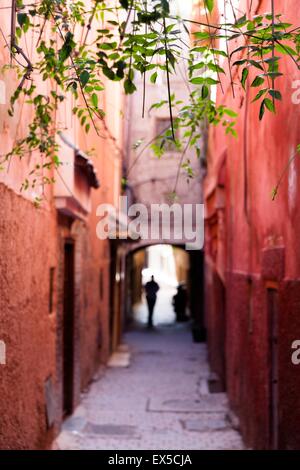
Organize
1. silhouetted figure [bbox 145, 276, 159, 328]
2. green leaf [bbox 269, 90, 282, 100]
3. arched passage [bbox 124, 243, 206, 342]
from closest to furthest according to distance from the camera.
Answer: green leaf [bbox 269, 90, 282, 100] < silhouetted figure [bbox 145, 276, 159, 328] < arched passage [bbox 124, 243, 206, 342]

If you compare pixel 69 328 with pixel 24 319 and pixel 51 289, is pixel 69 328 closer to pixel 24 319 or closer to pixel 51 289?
pixel 51 289

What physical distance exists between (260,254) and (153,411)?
407 centimetres

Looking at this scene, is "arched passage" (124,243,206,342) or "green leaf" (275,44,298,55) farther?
"arched passage" (124,243,206,342)

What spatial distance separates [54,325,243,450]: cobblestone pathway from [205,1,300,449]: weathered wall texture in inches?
19.2

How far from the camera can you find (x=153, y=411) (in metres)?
10.1

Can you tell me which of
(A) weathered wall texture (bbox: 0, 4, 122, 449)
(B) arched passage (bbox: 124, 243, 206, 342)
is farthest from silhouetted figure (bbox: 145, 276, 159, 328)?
(A) weathered wall texture (bbox: 0, 4, 122, 449)

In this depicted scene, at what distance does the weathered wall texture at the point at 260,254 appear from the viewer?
5.30 metres

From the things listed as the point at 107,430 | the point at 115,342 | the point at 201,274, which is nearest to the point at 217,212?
the point at 107,430

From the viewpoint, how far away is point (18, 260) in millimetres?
5531

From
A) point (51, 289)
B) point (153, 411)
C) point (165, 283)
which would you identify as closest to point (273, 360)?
point (51, 289)

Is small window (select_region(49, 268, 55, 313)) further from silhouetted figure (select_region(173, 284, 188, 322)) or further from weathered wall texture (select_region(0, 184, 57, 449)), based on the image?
silhouetted figure (select_region(173, 284, 188, 322))

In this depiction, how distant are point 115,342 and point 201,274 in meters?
5.74

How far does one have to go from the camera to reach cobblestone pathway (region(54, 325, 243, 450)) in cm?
825

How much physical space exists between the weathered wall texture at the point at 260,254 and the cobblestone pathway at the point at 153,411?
487 millimetres
